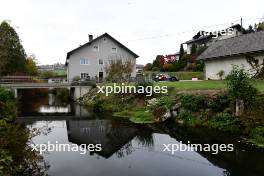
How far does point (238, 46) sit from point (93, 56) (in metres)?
26.7

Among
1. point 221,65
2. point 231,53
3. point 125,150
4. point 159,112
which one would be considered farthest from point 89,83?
point 125,150

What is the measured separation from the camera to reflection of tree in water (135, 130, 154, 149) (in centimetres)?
1604

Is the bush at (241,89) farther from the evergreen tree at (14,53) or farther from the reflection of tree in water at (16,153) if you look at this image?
the evergreen tree at (14,53)

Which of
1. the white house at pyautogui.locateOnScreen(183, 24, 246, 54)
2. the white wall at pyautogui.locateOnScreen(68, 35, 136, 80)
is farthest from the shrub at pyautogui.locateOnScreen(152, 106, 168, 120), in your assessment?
the white house at pyautogui.locateOnScreen(183, 24, 246, 54)

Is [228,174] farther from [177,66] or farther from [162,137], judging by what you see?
[177,66]

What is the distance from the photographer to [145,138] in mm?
17312

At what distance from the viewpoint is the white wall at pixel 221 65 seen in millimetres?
31000

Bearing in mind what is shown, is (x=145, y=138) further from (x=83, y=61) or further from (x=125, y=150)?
(x=83, y=61)

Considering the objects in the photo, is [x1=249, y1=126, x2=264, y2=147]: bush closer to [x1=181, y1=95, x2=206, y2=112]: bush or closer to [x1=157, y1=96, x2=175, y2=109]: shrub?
[x1=181, y1=95, x2=206, y2=112]: bush

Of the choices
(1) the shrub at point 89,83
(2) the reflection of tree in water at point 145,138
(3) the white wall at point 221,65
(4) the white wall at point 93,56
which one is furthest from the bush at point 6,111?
(4) the white wall at point 93,56

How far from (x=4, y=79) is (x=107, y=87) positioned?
58.1ft

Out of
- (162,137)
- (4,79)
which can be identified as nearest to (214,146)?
(162,137)

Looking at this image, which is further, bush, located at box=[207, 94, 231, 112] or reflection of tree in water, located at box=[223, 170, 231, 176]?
bush, located at box=[207, 94, 231, 112]

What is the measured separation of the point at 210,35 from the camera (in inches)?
2532
